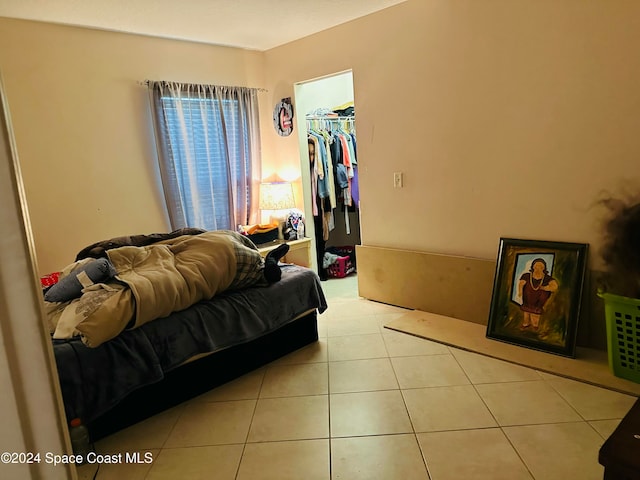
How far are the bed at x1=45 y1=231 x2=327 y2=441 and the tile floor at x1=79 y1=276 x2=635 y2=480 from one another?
92 mm

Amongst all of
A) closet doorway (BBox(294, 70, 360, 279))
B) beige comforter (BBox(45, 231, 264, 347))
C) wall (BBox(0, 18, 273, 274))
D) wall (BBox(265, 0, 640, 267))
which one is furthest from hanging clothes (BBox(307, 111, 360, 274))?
beige comforter (BBox(45, 231, 264, 347))

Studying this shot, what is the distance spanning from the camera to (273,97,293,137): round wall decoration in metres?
4.14

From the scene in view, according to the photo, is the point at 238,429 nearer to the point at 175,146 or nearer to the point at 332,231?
the point at 175,146

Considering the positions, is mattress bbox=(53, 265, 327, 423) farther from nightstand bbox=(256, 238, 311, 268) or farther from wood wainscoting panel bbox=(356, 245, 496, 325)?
nightstand bbox=(256, 238, 311, 268)

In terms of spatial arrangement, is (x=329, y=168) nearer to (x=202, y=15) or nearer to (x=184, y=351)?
(x=202, y=15)

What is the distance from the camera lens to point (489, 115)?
2828mm

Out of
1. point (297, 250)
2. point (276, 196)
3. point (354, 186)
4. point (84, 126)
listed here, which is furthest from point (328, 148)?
point (84, 126)

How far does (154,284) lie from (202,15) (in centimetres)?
209

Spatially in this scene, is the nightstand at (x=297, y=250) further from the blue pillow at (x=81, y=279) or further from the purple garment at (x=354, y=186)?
the blue pillow at (x=81, y=279)

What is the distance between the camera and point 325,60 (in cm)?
373

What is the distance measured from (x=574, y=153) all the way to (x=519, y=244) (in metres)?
0.64

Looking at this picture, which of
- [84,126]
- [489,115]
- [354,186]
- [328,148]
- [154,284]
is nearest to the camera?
[154,284]

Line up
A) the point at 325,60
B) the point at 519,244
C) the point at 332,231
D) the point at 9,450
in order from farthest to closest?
1. the point at 332,231
2. the point at 325,60
3. the point at 519,244
4. the point at 9,450

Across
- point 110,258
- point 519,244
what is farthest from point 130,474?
point 519,244
